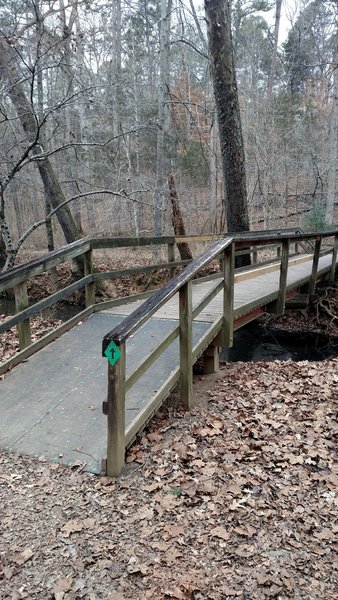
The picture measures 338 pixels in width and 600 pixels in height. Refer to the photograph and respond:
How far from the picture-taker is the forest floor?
200 centimetres

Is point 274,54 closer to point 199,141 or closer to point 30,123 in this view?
point 199,141

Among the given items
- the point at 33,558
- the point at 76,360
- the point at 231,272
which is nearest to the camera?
the point at 33,558

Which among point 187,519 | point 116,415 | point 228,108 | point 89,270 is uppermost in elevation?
point 228,108

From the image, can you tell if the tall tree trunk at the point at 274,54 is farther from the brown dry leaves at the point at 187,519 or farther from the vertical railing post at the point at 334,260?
the brown dry leaves at the point at 187,519

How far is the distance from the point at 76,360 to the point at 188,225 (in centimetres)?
1721

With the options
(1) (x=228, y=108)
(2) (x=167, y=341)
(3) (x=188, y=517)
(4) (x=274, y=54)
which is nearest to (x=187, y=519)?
(3) (x=188, y=517)

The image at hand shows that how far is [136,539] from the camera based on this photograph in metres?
2.26

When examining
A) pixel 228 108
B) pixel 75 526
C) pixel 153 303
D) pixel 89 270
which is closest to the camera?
pixel 75 526

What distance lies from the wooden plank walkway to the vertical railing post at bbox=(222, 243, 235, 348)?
0.76ft

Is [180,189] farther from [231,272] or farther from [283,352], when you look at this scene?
[231,272]

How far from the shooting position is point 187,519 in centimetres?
241

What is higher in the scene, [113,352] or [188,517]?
[113,352]

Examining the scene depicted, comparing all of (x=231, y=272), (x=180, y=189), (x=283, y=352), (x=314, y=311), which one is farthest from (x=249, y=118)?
(x=231, y=272)

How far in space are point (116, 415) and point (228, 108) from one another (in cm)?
668
